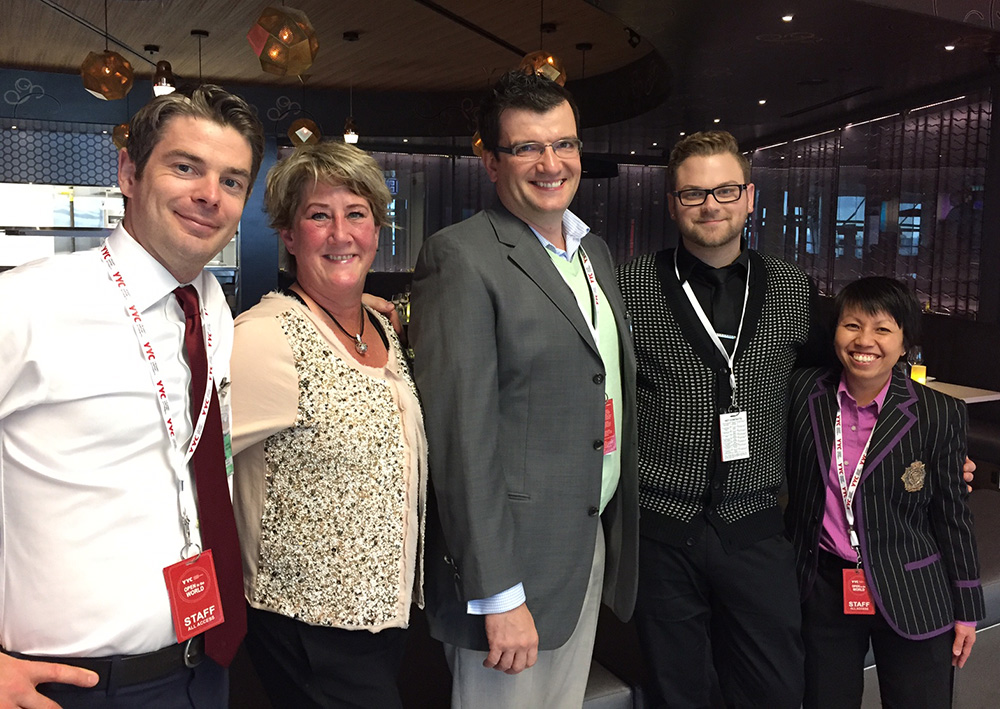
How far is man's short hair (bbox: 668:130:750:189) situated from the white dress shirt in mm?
1344

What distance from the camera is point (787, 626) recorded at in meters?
1.89

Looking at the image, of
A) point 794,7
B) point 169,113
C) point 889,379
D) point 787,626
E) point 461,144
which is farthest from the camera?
point 461,144

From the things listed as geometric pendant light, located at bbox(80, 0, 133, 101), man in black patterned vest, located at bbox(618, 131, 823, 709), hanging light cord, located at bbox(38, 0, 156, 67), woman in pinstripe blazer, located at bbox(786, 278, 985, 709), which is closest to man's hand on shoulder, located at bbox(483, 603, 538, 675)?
man in black patterned vest, located at bbox(618, 131, 823, 709)

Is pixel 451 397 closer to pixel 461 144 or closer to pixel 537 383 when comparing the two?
pixel 537 383

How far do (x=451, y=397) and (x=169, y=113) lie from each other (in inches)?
25.6

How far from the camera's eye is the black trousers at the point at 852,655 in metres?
1.92

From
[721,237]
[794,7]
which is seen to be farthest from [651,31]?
[721,237]

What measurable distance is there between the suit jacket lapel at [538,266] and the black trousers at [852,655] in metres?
0.96

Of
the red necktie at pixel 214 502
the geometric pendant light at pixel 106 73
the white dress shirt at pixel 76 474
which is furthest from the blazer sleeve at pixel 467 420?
the geometric pendant light at pixel 106 73

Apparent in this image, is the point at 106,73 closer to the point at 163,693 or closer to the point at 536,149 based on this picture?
the point at 536,149

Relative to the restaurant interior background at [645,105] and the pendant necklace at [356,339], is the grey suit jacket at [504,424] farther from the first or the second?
the restaurant interior background at [645,105]

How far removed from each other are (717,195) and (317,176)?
962 millimetres

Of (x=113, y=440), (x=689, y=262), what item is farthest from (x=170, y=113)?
(x=689, y=262)

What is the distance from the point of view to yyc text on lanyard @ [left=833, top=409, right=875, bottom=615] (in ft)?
6.26
